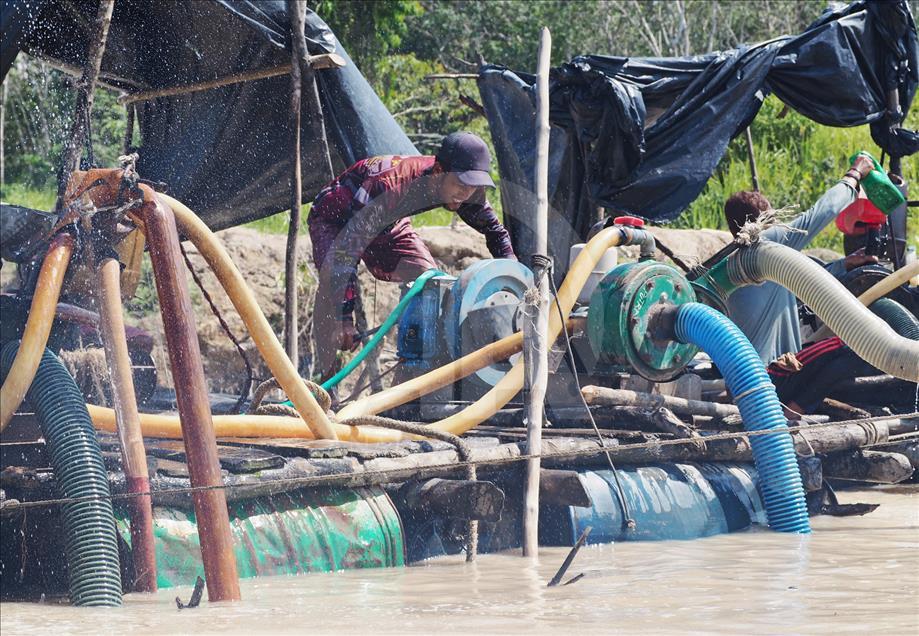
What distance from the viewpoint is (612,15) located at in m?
20.9

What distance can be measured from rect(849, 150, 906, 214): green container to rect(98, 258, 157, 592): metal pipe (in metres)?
4.71

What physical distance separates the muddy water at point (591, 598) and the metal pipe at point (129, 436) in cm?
13

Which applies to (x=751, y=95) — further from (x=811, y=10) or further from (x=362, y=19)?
(x=811, y=10)

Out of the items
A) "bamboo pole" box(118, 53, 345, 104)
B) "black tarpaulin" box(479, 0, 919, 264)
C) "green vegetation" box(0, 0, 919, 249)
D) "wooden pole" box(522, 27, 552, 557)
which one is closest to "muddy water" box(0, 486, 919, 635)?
"wooden pole" box(522, 27, 552, 557)

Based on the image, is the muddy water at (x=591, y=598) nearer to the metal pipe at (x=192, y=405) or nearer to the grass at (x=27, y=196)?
the metal pipe at (x=192, y=405)

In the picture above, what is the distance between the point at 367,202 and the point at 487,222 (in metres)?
0.84

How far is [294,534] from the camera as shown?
4.74 meters

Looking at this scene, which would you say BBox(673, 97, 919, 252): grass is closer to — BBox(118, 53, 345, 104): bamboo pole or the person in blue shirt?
the person in blue shirt

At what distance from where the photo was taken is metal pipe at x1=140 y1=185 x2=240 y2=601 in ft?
13.5

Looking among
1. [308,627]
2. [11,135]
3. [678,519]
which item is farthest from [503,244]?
[11,135]

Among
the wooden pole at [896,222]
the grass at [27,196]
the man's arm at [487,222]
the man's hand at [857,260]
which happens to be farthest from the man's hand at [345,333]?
the grass at [27,196]

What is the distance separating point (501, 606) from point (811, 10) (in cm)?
1857

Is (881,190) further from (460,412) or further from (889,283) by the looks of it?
(460,412)

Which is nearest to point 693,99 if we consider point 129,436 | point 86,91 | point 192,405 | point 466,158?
point 466,158
